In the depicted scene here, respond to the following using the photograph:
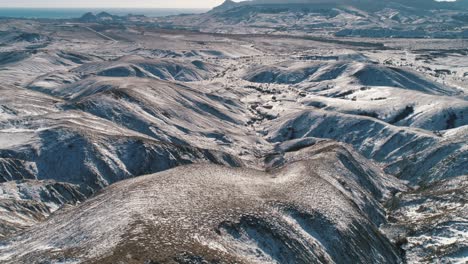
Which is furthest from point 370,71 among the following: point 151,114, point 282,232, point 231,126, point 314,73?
point 282,232

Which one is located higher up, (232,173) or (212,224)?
(212,224)

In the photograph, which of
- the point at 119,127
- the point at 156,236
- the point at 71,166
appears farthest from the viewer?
the point at 119,127

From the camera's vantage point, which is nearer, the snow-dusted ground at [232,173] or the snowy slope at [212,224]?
the snowy slope at [212,224]

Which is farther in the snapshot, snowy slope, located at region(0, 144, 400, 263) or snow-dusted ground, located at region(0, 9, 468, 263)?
snow-dusted ground, located at region(0, 9, 468, 263)

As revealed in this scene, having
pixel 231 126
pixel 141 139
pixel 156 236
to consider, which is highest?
pixel 156 236

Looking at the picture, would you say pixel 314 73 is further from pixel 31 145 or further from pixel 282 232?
pixel 282 232

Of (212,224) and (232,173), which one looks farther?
(232,173)

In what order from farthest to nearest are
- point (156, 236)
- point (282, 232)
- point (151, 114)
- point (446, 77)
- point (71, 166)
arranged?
point (446, 77) → point (151, 114) → point (71, 166) → point (282, 232) → point (156, 236)

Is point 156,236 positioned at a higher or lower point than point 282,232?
higher
